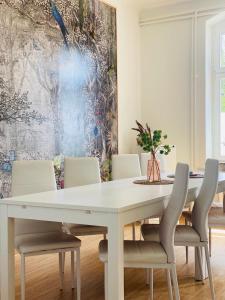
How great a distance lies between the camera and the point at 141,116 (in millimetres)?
6531

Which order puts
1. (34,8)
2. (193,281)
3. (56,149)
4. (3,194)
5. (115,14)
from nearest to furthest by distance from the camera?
1. (193,281)
2. (3,194)
3. (34,8)
4. (56,149)
5. (115,14)

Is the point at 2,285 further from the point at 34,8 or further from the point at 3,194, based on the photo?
the point at 34,8

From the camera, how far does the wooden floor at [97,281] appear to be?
316cm

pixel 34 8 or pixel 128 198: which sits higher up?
pixel 34 8

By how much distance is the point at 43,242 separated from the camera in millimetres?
2846

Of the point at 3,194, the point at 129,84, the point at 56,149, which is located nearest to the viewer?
the point at 3,194

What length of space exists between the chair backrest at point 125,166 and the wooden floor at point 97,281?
2.80ft

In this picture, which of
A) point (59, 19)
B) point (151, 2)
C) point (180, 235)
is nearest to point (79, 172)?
point (180, 235)

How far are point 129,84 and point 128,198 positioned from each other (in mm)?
3751

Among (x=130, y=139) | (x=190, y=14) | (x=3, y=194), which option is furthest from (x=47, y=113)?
(x=190, y=14)

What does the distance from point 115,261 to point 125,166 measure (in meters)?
2.25

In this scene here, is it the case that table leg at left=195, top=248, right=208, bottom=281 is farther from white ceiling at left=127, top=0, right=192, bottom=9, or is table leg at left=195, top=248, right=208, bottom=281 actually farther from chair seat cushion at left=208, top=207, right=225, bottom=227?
white ceiling at left=127, top=0, right=192, bottom=9

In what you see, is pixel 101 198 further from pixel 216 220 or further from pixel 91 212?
pixel 216 220

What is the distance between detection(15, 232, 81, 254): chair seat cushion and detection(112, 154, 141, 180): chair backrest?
4.96 feet
